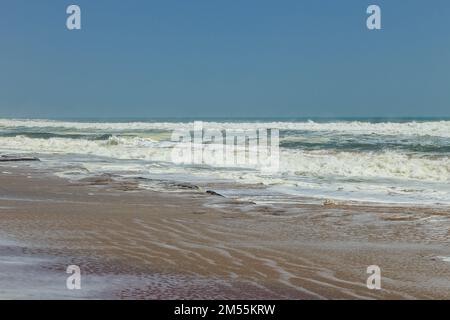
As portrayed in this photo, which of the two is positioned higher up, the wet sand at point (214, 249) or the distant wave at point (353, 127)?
the distant wave at point (353, 127)

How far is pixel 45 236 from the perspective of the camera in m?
6.54

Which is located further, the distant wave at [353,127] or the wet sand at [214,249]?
the distant wave at [353,127]

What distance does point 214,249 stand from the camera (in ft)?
19.9

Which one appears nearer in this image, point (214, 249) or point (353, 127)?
point (214, 249)

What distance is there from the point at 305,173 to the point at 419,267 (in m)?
9.83

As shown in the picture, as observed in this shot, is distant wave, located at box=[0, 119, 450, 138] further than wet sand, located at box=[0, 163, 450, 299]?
Yes

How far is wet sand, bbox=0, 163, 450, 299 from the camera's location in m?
4.52

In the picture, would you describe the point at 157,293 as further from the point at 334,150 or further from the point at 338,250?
the point at 334,150

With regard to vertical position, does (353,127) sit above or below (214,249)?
above

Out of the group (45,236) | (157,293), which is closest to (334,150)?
(45,236)

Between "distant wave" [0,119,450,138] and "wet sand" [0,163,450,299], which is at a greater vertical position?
"distant wave" [0,119,450,138]

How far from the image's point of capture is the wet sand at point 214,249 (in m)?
4.52
